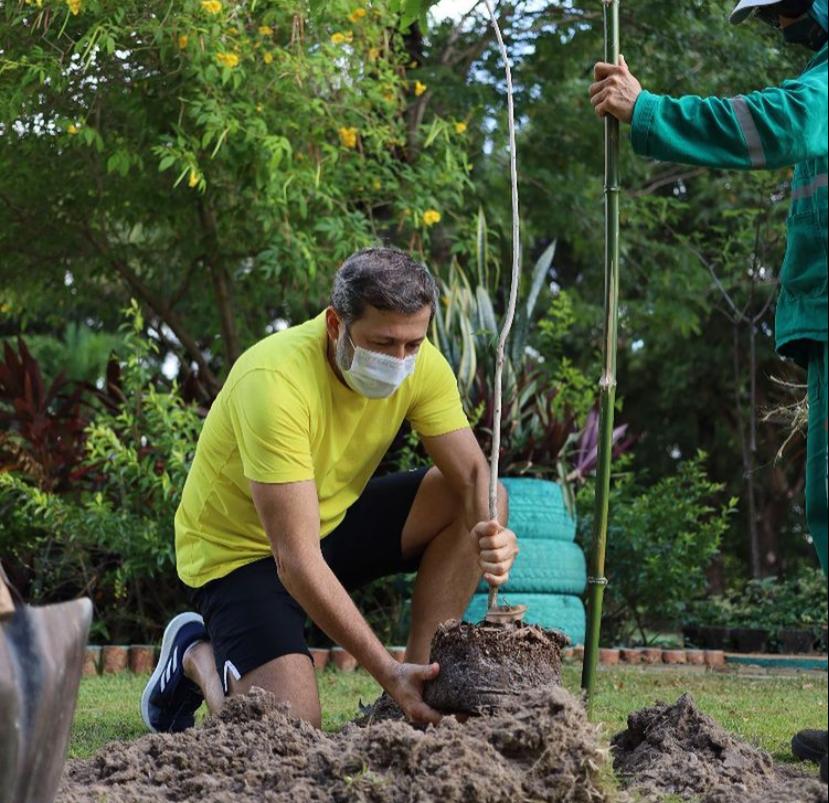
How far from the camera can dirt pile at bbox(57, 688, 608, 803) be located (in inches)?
88.4

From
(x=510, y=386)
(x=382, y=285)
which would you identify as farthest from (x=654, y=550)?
(x=382, y=285)

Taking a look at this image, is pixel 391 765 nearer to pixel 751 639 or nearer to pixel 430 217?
pixel 430 217

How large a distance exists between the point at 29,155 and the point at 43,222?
0.60m

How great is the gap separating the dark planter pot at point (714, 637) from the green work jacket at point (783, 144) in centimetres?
457

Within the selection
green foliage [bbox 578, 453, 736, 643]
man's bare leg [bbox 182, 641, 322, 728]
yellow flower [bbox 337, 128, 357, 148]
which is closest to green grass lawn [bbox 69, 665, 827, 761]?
man's bare leg [bbox 182, 641, 322, 728]

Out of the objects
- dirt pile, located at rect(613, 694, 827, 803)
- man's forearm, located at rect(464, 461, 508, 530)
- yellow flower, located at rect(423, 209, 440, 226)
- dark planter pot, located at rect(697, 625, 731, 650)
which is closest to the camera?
dirt pile, located at rect(613, 694, 827, 803)

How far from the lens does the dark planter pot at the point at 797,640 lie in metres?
6.61

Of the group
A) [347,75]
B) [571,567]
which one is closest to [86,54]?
[347,75]

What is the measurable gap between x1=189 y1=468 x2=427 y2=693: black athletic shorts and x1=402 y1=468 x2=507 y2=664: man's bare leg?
5cm

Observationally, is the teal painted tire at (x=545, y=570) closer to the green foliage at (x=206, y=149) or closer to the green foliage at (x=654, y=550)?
the green foliage at (x=654, y=550)

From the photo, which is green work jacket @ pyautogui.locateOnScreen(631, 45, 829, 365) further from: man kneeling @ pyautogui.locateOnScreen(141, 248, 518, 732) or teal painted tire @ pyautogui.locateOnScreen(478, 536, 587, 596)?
teal painted tire @ pyautogui.locateOnScreen(478, 536, 587, 596)

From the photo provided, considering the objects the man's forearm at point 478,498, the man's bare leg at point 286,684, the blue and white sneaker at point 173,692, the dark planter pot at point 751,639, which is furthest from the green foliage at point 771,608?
the man's bare leg at point 286,684

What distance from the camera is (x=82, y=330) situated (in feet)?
41.7

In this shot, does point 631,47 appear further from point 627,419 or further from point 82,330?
point 82,330
